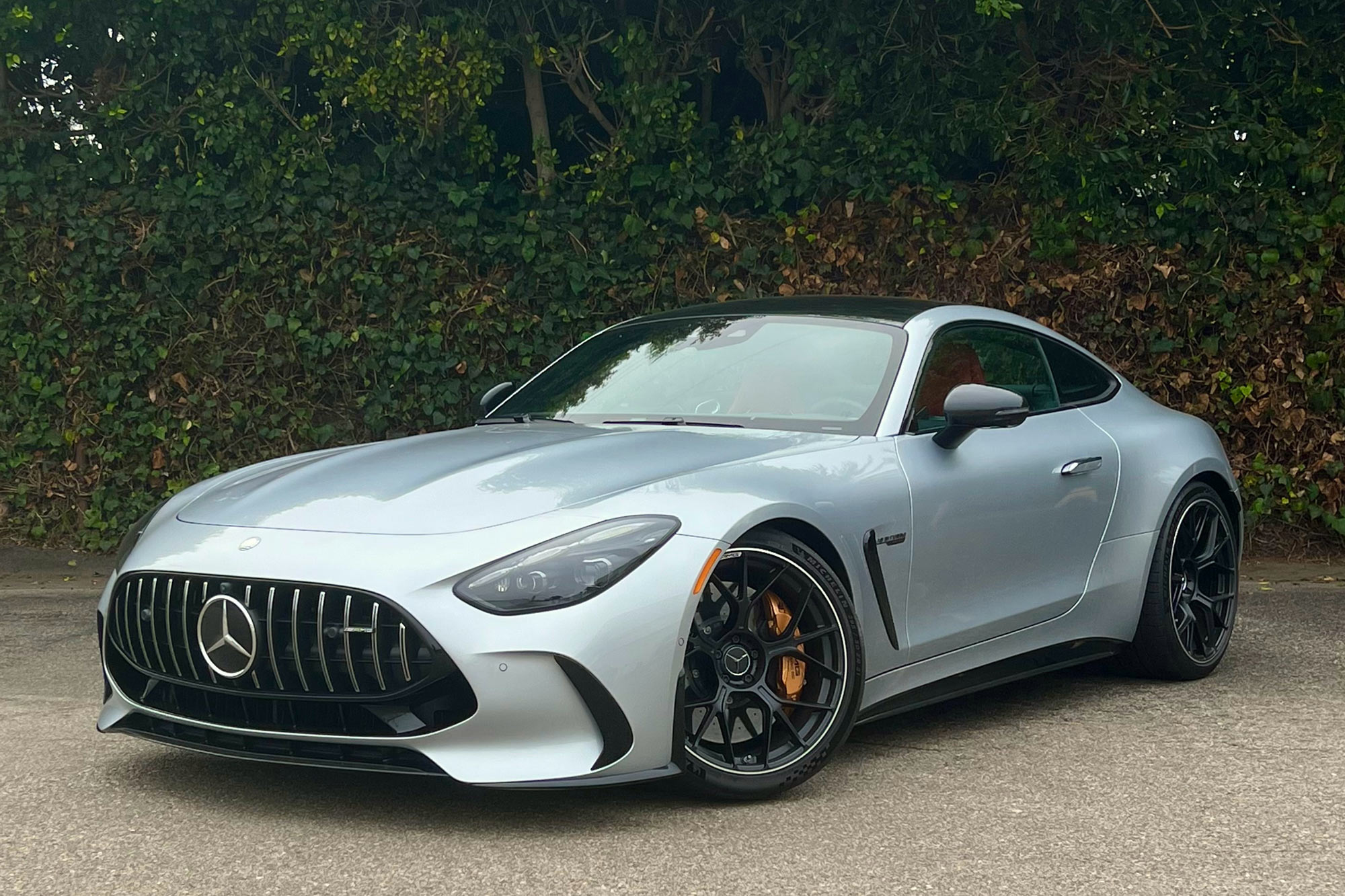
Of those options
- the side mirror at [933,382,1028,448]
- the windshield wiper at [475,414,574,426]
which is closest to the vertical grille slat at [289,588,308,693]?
the windshield wiper at [475,414,574,426]

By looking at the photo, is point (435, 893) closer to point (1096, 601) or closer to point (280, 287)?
point (1096, 601)

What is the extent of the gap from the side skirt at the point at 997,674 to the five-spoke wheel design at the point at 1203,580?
329 mm

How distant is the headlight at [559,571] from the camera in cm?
391

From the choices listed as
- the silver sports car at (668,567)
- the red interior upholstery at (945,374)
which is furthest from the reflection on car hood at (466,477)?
the red interior upholstery at (945,374)

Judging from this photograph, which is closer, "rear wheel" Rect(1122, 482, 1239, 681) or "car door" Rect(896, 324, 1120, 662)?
"car door" Rect(896, 324, 1120, 662)

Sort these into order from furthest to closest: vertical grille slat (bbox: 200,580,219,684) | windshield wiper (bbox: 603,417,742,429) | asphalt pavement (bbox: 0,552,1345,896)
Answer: windshield wiper (bbox: 603,417,742,429) → vertical grille slat (bbox: 200,580,219,684) → asphalt pavement (bbox: 0,552,1345,896)

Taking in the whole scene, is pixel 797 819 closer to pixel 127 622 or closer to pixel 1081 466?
pixel 127 622

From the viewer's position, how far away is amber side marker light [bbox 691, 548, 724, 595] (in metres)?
4.07

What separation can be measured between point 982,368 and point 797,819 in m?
2.14

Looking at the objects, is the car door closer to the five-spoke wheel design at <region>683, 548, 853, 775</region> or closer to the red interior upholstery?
the red interior upholstery

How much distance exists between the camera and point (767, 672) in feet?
14.3

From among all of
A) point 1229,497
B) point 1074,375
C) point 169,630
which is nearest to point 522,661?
point 169,630

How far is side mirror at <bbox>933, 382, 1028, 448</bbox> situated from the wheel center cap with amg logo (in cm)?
216

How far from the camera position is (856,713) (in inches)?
179
